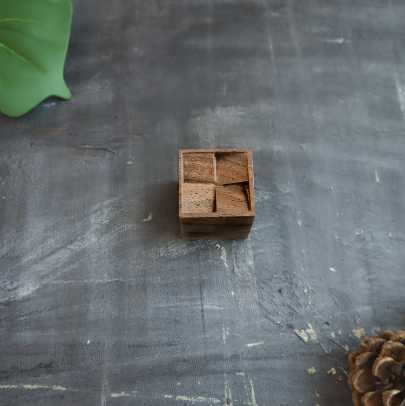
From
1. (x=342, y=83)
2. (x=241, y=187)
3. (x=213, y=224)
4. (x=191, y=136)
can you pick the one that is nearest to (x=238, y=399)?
(x=213, y=224)

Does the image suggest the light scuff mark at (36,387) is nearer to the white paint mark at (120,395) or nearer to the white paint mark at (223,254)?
the white paint mark at (120,395)

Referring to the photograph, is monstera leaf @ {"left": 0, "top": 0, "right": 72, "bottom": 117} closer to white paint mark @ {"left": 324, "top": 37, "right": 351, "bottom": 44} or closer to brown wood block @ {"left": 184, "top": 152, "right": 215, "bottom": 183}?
brown wood block @ {"left": 184, "top": 152, "right": 215, "bottom": 183}

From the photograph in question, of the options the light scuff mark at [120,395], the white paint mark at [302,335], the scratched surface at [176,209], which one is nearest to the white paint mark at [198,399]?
the scratched surface at [176,209]

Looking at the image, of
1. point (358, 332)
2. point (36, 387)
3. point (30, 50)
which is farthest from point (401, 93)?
point (36, 387)

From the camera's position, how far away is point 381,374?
860 millimetres

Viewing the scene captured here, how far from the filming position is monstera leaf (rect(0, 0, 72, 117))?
117cm

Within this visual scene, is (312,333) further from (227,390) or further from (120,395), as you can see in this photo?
(120,395)

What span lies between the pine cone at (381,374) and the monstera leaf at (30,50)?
129 centimetres

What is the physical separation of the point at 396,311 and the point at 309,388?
36 cm

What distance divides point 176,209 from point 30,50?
2.45ft

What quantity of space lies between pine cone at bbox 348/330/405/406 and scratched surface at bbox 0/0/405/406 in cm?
13

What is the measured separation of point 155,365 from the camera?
3.37ft

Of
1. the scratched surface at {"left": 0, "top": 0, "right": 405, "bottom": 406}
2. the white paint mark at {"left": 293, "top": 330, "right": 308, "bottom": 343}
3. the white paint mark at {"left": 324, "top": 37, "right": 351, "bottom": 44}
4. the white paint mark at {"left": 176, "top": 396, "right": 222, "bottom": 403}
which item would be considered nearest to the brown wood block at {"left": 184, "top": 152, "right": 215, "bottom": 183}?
the scratched surface at {"left": 0, "top": 0, "right": 405, "bottom": 406}

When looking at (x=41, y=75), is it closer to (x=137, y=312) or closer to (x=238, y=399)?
(x=137, y=312)
